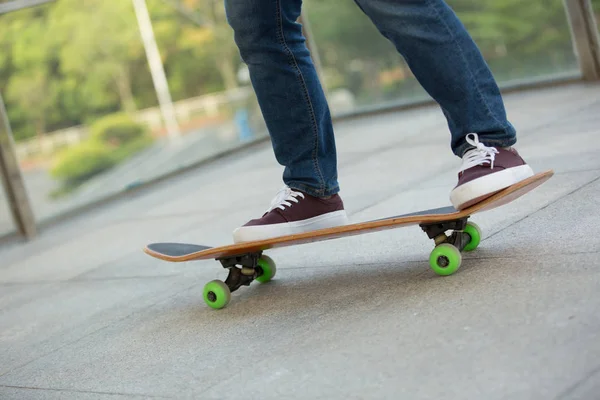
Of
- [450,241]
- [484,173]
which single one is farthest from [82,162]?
[484,173]

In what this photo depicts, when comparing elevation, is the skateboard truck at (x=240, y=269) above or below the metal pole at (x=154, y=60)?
below

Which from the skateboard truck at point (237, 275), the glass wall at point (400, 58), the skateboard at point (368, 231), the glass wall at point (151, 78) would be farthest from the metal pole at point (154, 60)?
the skateboard truck at point (237, 275)

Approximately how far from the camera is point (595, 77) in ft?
16.3

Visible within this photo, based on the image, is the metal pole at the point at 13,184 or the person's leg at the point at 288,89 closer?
the person's leg at the point at 288,89

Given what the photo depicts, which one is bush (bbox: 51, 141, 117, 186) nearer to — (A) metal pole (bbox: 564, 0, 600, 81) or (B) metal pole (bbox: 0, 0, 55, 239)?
(B) metal pole (bbox: 0, 0, 55, 239)

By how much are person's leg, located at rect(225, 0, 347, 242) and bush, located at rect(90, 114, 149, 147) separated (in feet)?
12.1

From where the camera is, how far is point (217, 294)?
230 cm

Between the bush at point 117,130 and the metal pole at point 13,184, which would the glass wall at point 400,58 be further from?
the metal pole at point 13,184

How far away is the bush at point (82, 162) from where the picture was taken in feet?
18.6

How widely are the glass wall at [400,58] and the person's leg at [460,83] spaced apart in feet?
10.5

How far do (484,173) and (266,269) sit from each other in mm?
751

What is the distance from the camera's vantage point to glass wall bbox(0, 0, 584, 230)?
210 inches

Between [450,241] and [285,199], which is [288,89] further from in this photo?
[450,241]

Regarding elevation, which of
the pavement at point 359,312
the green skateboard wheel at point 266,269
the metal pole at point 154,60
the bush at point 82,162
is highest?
Result: the metal pole at point 154,60
